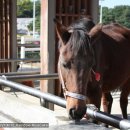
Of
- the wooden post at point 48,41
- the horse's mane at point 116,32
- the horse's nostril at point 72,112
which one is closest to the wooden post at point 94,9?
the wooden post at point 48,41

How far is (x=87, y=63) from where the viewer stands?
3482 millimetres

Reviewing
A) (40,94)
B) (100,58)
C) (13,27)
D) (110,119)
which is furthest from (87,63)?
(13,27)

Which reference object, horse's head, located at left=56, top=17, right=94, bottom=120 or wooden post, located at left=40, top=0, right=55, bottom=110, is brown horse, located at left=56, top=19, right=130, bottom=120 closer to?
horse's head, located at left=56, top=17, right=94, bottom=120

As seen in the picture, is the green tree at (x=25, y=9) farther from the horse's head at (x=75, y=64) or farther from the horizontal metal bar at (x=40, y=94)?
the horse's head at (x=75, y=64)

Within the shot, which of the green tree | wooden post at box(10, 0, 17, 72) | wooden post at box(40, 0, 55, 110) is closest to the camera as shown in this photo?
wooden post at box(40, 0, 55, 110)

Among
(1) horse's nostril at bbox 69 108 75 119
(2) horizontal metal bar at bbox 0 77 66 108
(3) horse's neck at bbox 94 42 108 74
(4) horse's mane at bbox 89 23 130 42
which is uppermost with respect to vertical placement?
(4) horse's mane at bbox 89 23 130 42

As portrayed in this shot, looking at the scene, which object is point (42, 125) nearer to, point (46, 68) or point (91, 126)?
point (91, 126)

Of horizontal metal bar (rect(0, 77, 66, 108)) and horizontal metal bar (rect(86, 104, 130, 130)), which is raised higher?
horizontal metal bar (rect(86, 104, 130, 130))

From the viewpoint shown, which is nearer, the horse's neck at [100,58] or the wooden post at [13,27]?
the horse's neck at [100,58]

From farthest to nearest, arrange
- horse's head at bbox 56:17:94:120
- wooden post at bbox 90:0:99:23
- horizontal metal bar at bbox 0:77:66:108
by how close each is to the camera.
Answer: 1. wooden post at bbox 90:0:99:23
2. horse's head at bbox 56:17:94:120
3. horizontal metal bar at bbox 0:77:66:108

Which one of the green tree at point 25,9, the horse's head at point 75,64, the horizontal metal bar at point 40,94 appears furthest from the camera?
the green tree at point 25,9

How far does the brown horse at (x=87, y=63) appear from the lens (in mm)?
3270

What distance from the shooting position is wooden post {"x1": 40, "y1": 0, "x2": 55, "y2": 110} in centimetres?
789

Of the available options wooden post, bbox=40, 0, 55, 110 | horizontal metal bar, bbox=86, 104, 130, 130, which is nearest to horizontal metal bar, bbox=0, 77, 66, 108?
horizontal metal bar, bbox=86, 104, 130, 130
